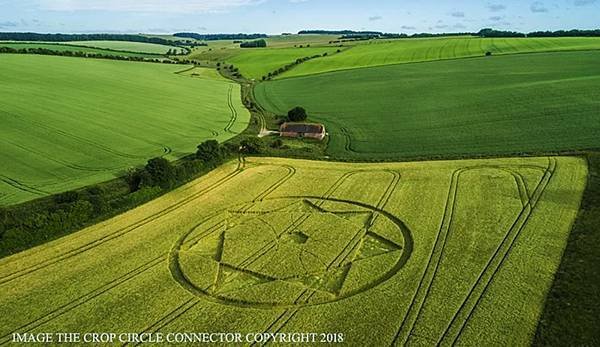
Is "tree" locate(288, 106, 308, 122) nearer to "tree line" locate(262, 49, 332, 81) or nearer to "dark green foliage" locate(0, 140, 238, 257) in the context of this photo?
"dark green foliage" locate(0, 140, 238, 257)

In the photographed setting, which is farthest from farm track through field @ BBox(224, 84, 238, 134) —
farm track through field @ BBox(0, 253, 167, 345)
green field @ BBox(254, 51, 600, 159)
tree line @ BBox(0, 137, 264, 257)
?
farm track through field @ BBox(0, 253, 167, 345)

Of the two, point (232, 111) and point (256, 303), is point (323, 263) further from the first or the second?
point (232, 111)

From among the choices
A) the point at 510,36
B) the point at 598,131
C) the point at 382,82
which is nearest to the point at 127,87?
the point at 382,82

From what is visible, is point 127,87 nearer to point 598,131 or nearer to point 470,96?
point 470,96

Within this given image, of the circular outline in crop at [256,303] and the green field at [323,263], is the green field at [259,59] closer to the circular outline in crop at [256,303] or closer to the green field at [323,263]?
the green field at [323,263]

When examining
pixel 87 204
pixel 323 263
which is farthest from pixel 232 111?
pixel 323 263

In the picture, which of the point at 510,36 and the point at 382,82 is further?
the point at 510,36
